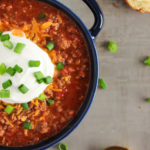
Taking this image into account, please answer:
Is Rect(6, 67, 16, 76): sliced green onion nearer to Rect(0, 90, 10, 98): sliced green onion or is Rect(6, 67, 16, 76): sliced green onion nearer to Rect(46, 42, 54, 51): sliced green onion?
Rect(0, 90, 10, 98): sliced green onion

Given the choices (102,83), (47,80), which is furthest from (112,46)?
(47,80)

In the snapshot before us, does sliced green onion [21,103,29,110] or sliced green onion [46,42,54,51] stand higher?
sliced green onion [46,42,54,51]

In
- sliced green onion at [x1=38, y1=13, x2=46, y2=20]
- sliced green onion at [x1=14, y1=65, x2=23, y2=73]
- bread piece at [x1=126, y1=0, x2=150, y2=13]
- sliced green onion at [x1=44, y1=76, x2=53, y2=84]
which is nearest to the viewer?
sliced green onion at [x1=14, y1=65, x2=23, y2=73]

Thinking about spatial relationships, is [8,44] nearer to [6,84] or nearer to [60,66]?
[6,84]

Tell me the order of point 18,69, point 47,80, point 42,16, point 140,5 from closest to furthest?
point 18,69, point 47,80, point 42,16, point 140,5

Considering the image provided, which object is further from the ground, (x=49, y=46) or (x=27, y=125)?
(x=49, y=46)

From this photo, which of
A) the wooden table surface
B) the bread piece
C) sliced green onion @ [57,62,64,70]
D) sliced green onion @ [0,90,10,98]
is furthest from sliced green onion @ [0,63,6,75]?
the bread piece

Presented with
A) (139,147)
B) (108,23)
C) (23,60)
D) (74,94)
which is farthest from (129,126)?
(23,60)
